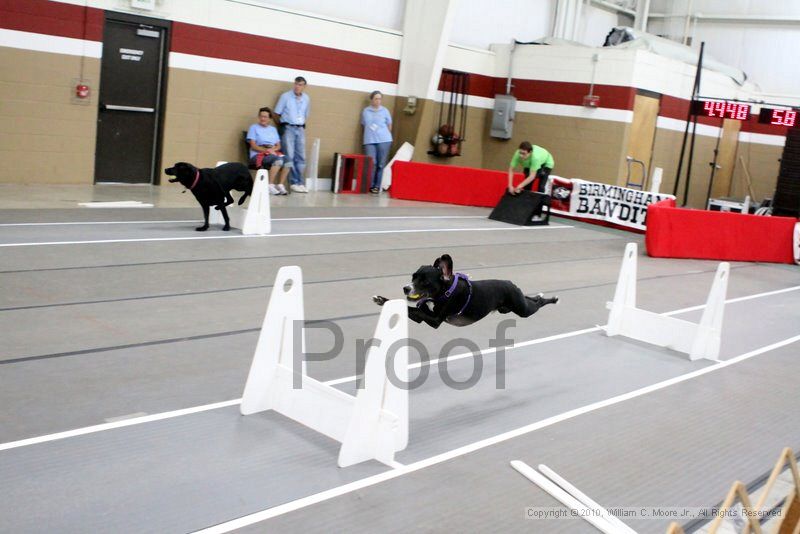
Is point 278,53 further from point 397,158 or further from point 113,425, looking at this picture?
point 113,425

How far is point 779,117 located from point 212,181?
1080 centimetres

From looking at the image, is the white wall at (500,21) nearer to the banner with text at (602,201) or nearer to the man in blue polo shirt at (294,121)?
the banner with text at (602,201)

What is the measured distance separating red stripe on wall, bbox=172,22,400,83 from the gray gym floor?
5.89m

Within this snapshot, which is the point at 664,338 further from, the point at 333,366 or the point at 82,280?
the point at 82,280

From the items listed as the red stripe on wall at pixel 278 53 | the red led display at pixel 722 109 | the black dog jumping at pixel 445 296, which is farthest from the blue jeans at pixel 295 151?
the black dog jumping at pixel 445 296

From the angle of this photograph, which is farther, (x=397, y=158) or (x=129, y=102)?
(x=397, y=158)

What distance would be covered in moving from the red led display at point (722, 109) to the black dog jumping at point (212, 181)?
1002 centimetres

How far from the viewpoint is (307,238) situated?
11562 mm

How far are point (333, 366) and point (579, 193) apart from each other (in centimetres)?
1205

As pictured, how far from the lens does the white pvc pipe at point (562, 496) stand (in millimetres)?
4029

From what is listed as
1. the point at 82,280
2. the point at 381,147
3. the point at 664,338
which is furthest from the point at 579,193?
the point at 82,280

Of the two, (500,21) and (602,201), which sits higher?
(500,21)

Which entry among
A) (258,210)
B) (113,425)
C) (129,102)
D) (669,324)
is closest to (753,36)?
(129,102)

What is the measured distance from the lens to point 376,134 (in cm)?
1856
